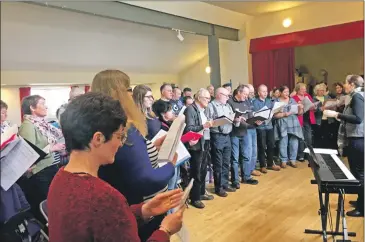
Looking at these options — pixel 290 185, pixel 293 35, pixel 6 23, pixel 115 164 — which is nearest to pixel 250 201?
pixel 290 185

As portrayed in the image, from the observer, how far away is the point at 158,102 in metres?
3.04

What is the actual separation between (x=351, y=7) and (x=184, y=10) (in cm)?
282

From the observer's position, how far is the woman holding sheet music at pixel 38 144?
85.1 inches

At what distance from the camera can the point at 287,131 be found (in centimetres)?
464

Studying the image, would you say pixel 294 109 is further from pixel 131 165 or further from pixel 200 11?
pixel 131 165

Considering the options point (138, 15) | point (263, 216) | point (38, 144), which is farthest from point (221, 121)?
point (138, 15)

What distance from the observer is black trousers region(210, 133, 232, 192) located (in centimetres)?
350

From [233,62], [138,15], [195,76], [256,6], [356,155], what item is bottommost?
[356,155]

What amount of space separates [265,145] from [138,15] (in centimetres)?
242

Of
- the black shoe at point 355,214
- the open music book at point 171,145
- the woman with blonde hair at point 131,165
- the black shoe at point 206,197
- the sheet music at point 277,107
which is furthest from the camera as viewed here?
the sheet music at point 277,107

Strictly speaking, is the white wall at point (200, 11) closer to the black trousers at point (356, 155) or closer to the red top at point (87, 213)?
the black trousers at point (356, 155)

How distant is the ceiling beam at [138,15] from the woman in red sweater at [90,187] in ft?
7.23

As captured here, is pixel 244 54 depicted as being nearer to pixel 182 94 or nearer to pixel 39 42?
pixel 182 94

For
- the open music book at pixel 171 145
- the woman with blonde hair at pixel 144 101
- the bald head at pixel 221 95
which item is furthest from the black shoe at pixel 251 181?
the open music book at pixel 171 145
